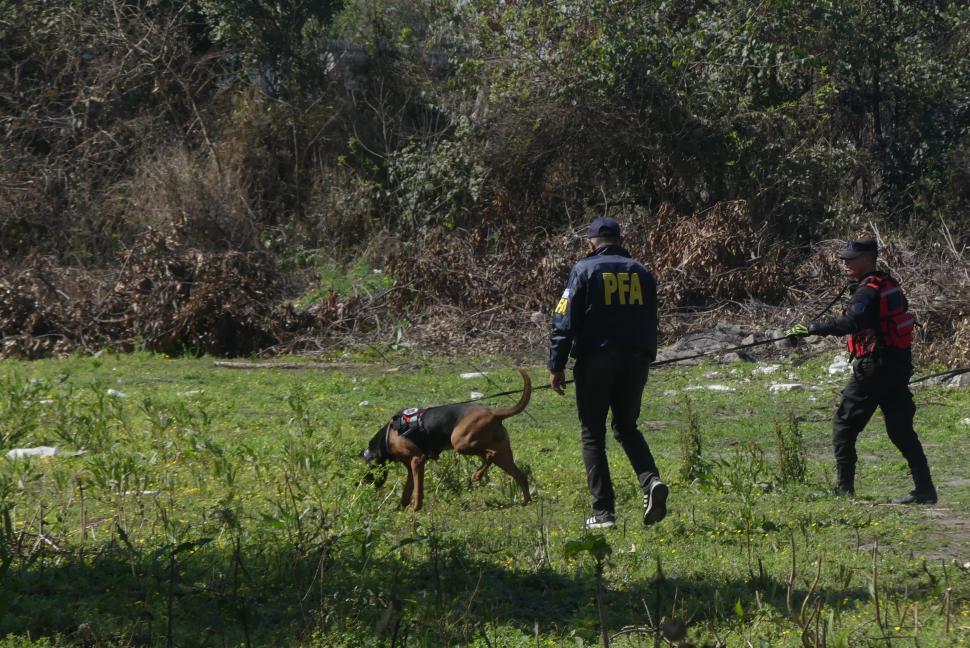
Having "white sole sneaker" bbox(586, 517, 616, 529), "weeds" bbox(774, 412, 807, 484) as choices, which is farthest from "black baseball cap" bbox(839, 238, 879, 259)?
"white sole sneaker" bbox(586, 517, 616, 529)

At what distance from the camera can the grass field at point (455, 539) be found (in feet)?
15.1

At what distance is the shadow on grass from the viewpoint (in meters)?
4.55

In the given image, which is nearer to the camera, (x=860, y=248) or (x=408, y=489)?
(x=860, y=248)

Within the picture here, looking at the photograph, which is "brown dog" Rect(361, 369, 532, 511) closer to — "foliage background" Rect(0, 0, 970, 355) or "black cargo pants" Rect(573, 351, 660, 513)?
"black cargo pants" Rect(573, 351, 660, 513)

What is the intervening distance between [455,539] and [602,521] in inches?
39.3

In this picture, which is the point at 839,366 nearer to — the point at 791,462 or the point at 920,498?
the point at 791,462

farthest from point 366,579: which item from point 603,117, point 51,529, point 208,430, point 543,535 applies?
point 603,117

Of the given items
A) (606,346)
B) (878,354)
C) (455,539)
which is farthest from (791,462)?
(455,539)

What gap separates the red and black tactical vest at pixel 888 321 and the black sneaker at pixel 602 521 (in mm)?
1939

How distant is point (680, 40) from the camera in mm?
19016

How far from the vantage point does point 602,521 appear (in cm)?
682

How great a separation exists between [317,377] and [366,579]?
31.7 ft

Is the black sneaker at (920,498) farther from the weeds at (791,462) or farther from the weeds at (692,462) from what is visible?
the weeds at (692,462)

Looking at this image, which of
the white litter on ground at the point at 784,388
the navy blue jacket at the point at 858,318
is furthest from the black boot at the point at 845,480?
the white litter on ground at the point at 784,388
